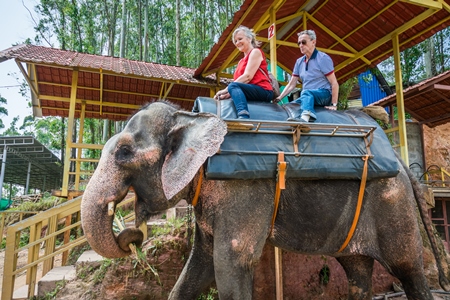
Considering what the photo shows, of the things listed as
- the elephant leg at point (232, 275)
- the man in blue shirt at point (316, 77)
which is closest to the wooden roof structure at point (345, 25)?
the man in blue shirt at point (316, 77)

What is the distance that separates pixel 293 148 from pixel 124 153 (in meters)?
1.15

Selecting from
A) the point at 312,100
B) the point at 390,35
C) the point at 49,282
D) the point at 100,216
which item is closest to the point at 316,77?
the point at 312,100

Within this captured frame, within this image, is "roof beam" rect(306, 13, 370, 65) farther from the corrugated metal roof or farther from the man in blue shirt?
the man in blue shirt

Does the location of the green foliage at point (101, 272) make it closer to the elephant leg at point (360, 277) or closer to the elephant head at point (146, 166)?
the elephant head at point (146, 166)

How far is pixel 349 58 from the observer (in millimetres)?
7215

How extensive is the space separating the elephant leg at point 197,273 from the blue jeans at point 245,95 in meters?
1.02

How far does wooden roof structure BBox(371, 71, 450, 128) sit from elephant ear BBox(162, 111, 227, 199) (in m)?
8.25

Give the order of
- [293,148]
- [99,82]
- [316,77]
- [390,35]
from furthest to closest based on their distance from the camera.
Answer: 1. [99,82]
2. [390,35]
3. [316,77]
4. [293,148]

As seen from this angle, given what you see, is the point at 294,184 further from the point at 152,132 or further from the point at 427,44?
the point at 427,44

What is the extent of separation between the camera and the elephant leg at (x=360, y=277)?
2969mm

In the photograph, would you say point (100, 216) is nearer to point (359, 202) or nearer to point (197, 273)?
point (197, 273)

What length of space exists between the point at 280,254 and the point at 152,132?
2.19 m

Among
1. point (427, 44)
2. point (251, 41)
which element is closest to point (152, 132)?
point (251, 41)

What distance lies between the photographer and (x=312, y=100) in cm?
272
